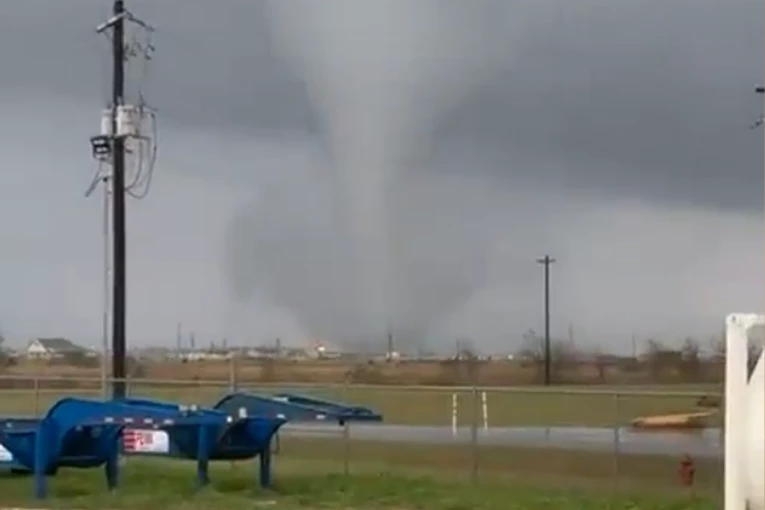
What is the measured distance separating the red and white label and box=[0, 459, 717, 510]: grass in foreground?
1.89ft

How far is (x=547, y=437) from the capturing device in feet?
105

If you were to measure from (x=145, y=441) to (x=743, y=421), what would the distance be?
627 inches

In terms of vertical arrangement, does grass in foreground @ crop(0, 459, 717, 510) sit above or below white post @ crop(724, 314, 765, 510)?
below

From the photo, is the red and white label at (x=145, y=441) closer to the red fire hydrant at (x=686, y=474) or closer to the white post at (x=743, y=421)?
the red fire hydrant at (x=686, y=474)

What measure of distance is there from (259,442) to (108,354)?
42.5 ft

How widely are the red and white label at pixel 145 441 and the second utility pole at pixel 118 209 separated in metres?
10.4

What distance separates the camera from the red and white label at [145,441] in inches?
736

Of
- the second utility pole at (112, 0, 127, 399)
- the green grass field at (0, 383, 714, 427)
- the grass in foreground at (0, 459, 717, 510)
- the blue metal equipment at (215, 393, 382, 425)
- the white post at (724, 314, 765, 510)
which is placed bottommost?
the green grass field at (0, 383, 714, 427)

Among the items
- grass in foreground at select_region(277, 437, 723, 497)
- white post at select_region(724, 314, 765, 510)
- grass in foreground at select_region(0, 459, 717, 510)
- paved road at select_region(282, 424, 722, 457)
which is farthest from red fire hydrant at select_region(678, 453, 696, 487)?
white post at select_region(724, 314, 765, 510)

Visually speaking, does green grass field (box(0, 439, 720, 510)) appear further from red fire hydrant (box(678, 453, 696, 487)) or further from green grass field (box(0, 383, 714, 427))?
green grass field (box(0, 383, 714, 427))

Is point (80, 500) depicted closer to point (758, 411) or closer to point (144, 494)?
point (144, 494)

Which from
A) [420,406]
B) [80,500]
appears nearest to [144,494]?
[80,500]

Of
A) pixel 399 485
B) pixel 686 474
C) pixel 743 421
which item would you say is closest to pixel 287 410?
pixel 399 485

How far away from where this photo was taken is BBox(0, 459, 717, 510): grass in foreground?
17.4m
